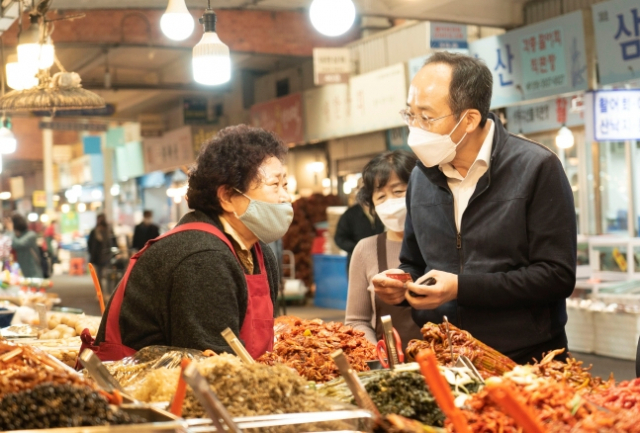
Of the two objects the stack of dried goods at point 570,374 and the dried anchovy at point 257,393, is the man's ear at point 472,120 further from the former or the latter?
the dried anchovy at point 257,393

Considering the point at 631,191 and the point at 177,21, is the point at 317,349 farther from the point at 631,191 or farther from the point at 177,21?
the point at 631,191

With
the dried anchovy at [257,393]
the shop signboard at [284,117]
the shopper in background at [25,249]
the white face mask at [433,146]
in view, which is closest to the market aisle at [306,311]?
the shopper in background at [25,249]

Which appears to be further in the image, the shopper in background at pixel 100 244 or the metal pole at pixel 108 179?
the metal pole at pixel 108 179

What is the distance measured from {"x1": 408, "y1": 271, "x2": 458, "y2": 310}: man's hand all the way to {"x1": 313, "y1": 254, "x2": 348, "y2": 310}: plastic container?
38.0 feet

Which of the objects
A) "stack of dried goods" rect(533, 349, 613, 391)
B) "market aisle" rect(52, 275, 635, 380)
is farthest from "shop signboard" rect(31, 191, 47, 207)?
"stack of dried goods" rect(533, 349, 613, 391)

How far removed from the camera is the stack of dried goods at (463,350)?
2.58m

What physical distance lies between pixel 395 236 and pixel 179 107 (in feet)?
68.2

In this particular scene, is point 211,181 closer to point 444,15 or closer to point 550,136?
point 444,15

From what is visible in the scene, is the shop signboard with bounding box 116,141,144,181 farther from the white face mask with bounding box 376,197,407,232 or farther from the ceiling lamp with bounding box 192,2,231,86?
the white face mask with bounding box 376,197,407,232

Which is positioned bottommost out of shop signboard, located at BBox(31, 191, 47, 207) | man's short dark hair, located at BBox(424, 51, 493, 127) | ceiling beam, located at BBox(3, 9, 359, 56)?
shop signboard, located at BBox(31, 191, 47, 207)

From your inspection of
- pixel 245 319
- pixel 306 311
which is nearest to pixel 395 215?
pixel 245 319

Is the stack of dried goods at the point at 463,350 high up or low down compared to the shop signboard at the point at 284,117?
down

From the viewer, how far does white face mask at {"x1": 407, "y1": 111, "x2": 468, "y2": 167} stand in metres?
3.00

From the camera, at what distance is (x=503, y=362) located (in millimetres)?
2633
